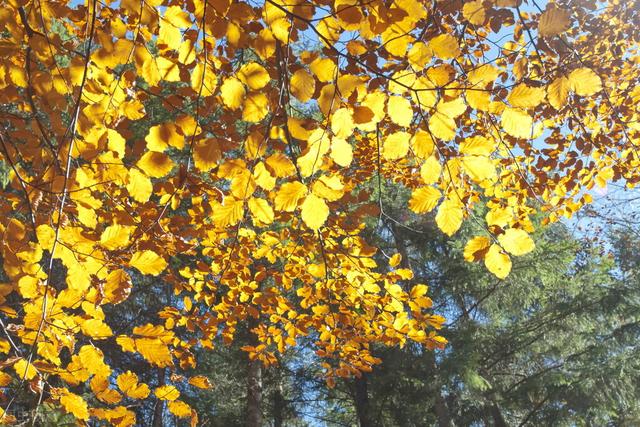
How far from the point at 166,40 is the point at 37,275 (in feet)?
2.83

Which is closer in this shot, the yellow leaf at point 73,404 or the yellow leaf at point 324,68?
the yellow leaf at point 324,68

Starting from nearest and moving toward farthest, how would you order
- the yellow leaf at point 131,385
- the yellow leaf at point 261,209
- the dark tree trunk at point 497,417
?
1. the yellow leaf at point 131,385
2. the yellow leaf at point 261,209
3. the dark tree trunk at point 497,417

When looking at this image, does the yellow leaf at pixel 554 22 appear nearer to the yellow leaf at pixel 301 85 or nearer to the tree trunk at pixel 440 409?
the yellow leaf at pixel 301 85

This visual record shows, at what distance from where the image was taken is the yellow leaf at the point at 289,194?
123cm

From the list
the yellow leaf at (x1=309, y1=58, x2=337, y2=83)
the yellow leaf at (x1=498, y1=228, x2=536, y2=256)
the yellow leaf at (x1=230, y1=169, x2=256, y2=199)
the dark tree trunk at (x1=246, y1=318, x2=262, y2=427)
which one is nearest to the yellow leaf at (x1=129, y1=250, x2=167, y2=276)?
the yellow leaf at (x1=230, y1=169, x2=256, y2=199)

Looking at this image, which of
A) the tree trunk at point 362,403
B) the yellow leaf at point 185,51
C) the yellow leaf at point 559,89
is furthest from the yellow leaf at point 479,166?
the tree trunk at point 362,403

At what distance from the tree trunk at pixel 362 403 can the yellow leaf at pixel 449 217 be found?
277 inches

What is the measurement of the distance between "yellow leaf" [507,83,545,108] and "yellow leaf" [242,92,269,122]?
621 millimetres

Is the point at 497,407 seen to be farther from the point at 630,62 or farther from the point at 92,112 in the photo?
the point at 92,112

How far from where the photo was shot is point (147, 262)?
1342 mm

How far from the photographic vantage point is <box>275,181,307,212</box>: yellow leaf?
123 cm

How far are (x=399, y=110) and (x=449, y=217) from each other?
307 millimetres

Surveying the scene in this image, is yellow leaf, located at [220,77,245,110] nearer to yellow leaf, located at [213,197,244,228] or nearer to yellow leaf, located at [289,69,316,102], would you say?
yellow leaf, located at [289,69,316,102]

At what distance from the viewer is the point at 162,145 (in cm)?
134
